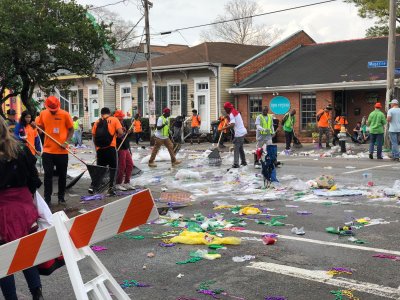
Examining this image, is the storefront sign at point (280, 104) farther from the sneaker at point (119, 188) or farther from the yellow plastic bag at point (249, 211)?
the yellow plastic bag at point (249, 211)

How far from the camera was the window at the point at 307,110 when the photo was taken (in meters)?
26.2

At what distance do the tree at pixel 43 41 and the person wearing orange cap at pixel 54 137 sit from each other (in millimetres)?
4920

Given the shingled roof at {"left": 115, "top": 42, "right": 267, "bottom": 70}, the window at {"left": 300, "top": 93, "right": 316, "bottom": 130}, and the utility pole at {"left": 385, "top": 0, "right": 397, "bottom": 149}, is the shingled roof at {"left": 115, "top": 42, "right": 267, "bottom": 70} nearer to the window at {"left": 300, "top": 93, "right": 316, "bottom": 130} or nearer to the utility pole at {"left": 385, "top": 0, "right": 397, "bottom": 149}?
the window at {"left": 300, "top": 93, "right": 316, "bottom": 130}

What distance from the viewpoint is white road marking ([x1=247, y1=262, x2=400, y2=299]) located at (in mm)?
4688

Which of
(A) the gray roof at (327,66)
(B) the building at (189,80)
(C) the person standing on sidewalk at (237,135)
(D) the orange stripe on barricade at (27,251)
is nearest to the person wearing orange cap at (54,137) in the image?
(D) the orange stripe on barricade at (27,251)

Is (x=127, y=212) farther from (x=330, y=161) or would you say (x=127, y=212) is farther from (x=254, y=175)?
(x=330, y=161)

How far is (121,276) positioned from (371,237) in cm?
325

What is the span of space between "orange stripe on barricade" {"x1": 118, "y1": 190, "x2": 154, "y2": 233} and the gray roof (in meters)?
22.2

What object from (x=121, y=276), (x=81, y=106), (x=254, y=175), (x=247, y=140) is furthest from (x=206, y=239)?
(x=81, y=106)

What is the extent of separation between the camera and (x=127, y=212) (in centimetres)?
323

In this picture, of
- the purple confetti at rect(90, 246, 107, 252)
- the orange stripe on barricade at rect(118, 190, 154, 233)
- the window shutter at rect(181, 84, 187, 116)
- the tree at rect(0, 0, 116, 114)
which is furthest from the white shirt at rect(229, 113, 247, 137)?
the window shutter at rect(181, 84, 187, 116)

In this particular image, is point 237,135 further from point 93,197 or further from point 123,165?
point 93,197

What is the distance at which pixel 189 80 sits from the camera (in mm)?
31312

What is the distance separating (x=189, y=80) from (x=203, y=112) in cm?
216
